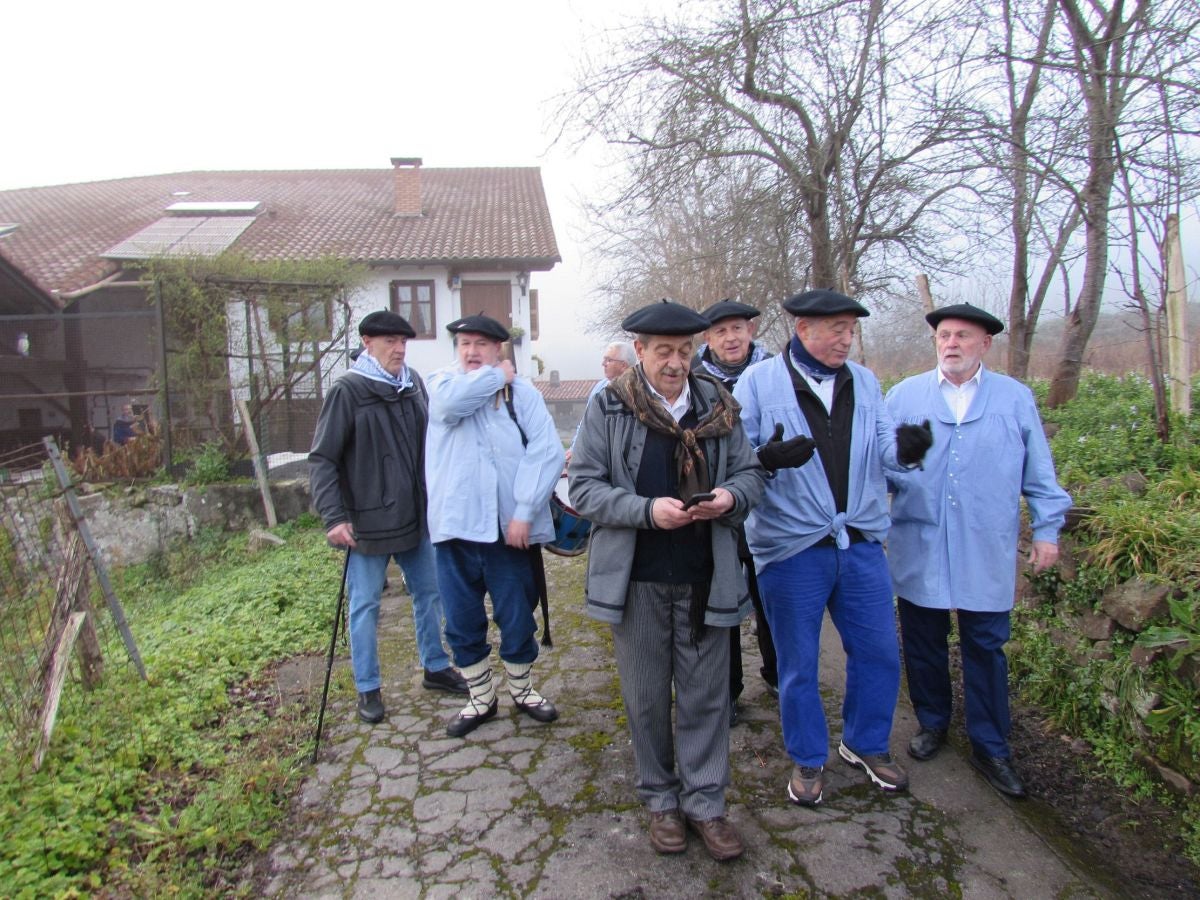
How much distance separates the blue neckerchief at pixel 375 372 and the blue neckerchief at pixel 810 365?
197cm

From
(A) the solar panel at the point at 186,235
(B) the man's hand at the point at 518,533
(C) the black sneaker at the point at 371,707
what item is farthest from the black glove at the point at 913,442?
(A) the solar panel at the point at 186,235

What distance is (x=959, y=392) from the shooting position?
3266 millimetres

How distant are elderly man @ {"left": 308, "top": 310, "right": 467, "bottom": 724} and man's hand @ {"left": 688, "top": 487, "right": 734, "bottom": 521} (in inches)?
72.1

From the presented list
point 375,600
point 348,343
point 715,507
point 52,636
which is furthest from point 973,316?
point 348,343

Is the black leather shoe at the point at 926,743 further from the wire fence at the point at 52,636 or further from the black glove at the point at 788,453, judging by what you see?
the wire fence at the point at 52,636

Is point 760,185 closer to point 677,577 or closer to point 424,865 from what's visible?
point 677,577

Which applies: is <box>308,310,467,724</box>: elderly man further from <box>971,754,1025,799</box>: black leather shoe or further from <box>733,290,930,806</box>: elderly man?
<box>971,754,1025,799</box>: black leather shoe

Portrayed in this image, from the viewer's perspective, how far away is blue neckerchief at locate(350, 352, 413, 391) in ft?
12.6

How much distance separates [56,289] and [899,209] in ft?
53.6

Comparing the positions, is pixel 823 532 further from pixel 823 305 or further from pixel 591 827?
pixel 591 827

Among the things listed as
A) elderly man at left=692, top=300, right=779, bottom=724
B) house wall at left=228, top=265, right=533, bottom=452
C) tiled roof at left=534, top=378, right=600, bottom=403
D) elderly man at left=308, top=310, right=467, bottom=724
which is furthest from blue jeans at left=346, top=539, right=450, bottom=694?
tiled roof at left=534, top=378, right=600, bottom=403

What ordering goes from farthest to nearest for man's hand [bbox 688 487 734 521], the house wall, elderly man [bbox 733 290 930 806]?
1. the house wall
2. elderly man [bbox 733 290 930 806]
3. man's hand [bbox 688 487 734 521]

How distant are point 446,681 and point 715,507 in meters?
2.34

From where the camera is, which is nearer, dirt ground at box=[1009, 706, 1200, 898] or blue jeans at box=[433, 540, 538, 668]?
dirt ground at box=[1009, 706, 1200, 898]
